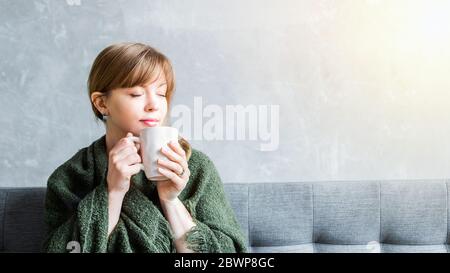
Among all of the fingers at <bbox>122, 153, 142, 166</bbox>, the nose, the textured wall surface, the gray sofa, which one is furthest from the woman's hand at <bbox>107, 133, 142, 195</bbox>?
the textured wall surface

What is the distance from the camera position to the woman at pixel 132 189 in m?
0.97

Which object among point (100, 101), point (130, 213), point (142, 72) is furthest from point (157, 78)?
point (130, 213)

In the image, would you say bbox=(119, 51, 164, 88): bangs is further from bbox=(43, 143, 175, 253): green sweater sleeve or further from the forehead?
bbox=(43, 143, 175, 253): green sweater sleeve

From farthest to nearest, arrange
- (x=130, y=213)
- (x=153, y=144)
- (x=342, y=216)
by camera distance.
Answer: (x=342, y=216) < (x=130, y=213) < (x=153, y=144)

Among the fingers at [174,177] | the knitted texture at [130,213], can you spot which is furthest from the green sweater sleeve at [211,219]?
the fingers at [174,177]

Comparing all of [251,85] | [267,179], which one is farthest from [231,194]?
[251,85]

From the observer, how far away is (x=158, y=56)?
1072 millimetres

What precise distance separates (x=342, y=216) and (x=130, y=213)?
548 millimetres

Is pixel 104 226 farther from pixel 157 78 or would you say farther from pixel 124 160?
pixel 157 78

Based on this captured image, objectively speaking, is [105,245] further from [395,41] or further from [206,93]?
[395,41]

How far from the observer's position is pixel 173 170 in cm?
94

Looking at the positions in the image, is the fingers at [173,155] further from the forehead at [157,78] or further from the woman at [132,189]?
the forehead at [157,78]

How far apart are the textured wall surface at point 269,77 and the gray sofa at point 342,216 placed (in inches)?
8.9

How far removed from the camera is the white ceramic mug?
2.99 feet
